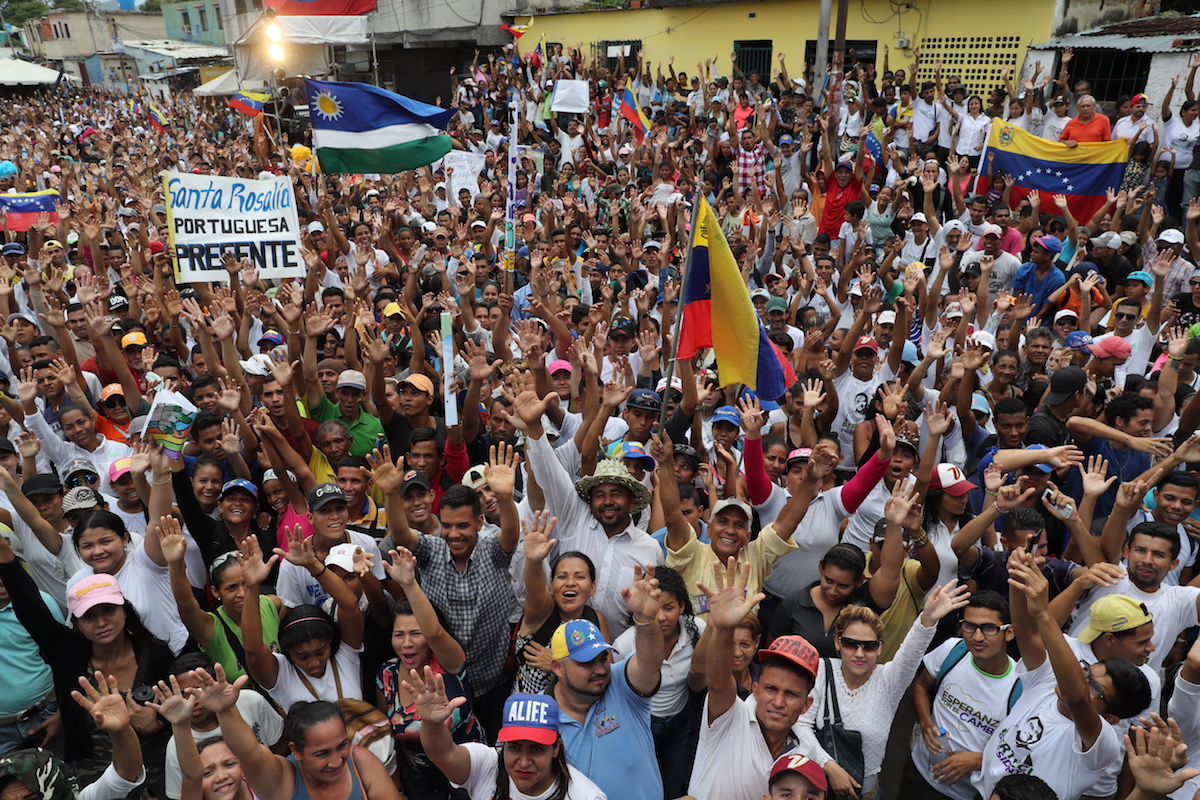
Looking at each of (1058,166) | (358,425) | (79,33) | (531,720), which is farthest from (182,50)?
(531,720)

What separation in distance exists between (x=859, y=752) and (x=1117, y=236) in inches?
273

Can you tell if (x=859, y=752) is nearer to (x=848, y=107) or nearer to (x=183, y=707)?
(x=183, y=707)

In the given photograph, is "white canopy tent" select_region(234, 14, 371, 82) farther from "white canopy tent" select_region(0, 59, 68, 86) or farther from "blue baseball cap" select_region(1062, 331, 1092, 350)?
"blue baseball cap" select_region(1062, 331, 1092, 350)

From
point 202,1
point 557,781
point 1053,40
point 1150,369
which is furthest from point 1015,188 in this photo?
point 202,1

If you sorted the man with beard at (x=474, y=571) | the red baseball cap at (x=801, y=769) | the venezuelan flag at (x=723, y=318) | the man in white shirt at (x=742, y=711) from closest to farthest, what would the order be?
1. the red baseball cap at (x=801, y=769)
2. the man in white shirt at (x=742, y=711)
3. the man with beard at (x=474, y=571)
4. the venezuelan flag at (x=723, y=318)

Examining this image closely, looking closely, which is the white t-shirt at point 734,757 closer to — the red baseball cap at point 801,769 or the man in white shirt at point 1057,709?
the red baseball cap at point 801,769

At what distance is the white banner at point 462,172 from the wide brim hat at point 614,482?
30.0ft

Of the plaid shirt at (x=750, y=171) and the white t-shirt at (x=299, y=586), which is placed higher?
the plaid shirt at (x=750, y=171)

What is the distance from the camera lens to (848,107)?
42.9ft

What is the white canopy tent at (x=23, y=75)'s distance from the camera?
36.9 meters

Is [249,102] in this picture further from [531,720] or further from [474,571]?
[531,720]

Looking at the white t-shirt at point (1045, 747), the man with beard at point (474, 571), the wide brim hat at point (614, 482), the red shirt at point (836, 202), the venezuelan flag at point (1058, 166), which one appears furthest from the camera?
the red shirt at point (836, 202)

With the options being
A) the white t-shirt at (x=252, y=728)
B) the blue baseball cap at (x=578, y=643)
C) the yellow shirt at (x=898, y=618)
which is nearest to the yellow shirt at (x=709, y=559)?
the yellow shirt at (x=898, y=618)

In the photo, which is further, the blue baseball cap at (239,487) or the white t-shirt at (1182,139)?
the white t-shirt at (1182,139)
